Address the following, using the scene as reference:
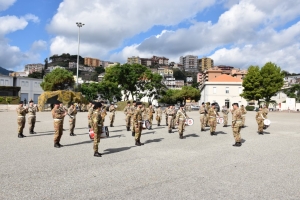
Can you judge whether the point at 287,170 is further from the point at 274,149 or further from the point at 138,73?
the point at 138,73

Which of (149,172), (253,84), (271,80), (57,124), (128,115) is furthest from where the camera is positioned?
(253,84)

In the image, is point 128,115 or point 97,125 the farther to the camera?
point 128,115

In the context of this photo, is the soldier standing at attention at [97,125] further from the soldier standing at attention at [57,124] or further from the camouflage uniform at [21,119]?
the camouflage uniform at [21,119]

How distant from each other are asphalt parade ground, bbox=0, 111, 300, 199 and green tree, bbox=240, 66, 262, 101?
47580 millimetres

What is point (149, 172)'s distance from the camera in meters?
7.00

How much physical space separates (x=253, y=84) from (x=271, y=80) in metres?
3.65

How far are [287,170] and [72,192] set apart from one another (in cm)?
568

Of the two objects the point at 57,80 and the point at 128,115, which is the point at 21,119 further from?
the point at 57,80

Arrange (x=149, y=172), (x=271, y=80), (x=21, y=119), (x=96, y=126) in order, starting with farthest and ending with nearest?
(x=271, y=80) < (x=21, y=119) < (x=96, y=126) < (x=149, y=172)

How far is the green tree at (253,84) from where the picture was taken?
55.3 m

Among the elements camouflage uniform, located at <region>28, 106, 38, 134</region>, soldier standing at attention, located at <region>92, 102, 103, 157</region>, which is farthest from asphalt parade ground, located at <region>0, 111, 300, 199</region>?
camouflage uniform, located at <region>28, 106, 38, 134</region>

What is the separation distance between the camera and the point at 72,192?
5.45 metres

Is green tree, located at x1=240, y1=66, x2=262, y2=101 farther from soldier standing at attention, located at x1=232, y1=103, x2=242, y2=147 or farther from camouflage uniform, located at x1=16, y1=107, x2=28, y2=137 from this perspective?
camouflage uniform, located at x1=16, y1=107, x2=28, y2=137

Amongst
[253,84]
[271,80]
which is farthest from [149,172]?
[271,80]
